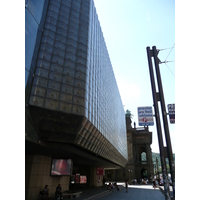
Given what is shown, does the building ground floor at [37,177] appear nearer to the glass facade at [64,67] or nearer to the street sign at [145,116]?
the glass facade at [64,67]

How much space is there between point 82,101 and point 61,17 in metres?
9.67

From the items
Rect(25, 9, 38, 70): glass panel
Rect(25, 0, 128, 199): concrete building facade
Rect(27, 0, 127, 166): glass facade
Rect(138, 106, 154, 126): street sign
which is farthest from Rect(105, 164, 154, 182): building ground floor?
Rect(25, 9, 38, 70): glass panel

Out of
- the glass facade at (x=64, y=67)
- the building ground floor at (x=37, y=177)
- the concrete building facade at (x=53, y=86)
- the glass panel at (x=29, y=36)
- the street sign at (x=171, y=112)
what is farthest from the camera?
the building ground floor at (x=37, y=177)

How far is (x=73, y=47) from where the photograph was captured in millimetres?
17609

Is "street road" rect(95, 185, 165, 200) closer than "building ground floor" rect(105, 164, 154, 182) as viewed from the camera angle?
Yes

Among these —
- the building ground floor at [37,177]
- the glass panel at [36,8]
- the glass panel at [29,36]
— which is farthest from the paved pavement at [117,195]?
the glass panel at [36,8]

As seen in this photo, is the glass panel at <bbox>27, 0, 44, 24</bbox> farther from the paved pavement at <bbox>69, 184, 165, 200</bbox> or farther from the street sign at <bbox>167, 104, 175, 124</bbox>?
the paved pavement at <bbox>69, 184, 165, 200</bbox>

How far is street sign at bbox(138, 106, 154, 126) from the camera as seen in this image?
53.6ft

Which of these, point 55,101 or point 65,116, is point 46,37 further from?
point 65,116

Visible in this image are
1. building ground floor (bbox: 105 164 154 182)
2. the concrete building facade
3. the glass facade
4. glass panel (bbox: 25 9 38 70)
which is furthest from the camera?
building ground floor (bbox: 105 164 154 182)

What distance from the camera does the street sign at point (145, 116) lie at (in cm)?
1635

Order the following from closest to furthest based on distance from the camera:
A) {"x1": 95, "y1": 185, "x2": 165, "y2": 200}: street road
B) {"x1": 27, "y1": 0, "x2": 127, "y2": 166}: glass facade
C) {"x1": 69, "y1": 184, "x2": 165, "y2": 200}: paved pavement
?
{"x1": 27, "y1": 0, "x2": 127, "y2": 166}: glass facade < {"x1": 69, "y1": 184, "x2": 165, "y2": 200}: paved pavement < {"x1": 95, "y1": 185, "x2": 165, "y2": 200}: street road

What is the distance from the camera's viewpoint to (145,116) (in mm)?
16625
